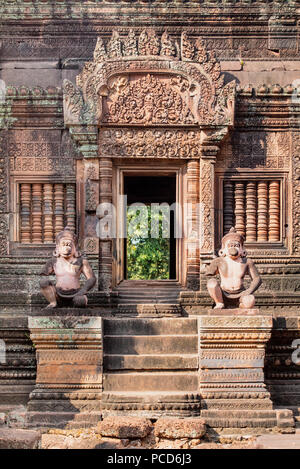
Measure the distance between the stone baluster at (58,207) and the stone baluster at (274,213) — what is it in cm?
261

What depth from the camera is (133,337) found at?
7816mm

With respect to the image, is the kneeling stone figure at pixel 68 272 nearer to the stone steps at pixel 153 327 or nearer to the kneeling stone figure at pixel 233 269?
the stone steps at pixel 153 327

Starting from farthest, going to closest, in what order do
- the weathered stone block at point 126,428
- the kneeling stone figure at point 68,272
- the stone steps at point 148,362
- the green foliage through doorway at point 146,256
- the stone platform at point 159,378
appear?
the green foliage through doorway at point 146,256 < the kneeling stone figure at point 68,272 < the stone steps at point 148,362 < the stone platform at point 159,378 < the weathered stone block at point 126,428

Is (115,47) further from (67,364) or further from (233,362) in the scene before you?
(233,362)

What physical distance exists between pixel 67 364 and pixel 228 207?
3.28 m

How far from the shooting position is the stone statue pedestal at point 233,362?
7.36 m

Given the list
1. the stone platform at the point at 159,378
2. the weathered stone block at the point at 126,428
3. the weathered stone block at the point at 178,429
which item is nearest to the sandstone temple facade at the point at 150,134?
the stone platform at the point at 159,378

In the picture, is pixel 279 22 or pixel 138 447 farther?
pixel 279 22

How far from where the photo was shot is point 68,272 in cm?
787

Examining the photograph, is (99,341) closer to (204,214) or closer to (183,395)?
(183,395)

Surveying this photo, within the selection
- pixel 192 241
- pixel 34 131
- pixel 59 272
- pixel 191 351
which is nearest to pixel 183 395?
pixel 191 351

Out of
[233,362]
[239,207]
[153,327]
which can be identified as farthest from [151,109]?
[233,362]

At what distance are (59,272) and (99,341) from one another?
0.88m

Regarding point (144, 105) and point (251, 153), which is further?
point (251, 153)
